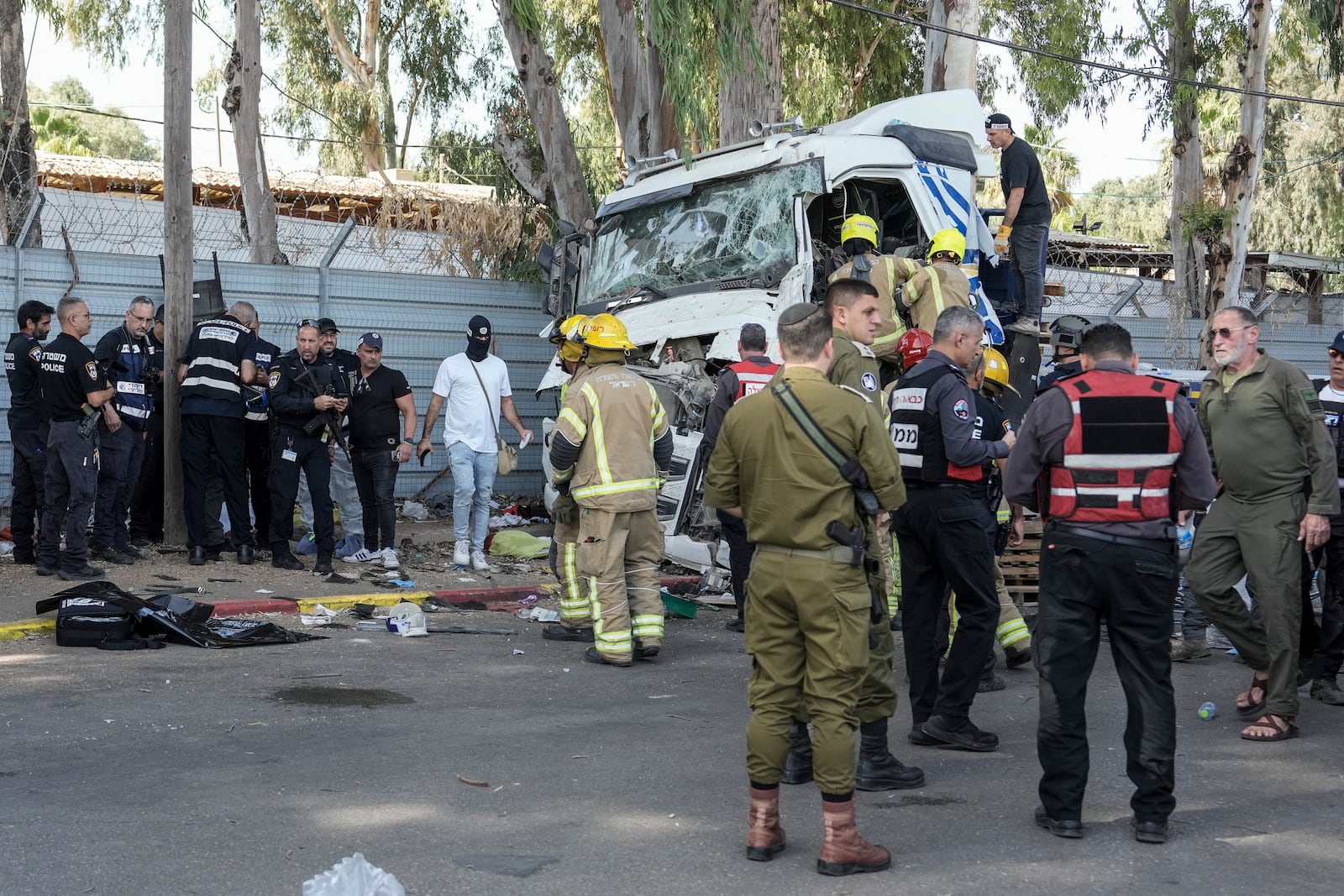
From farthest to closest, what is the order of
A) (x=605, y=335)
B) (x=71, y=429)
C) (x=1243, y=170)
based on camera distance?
(x=1243, y=170) → (x=71, y=429) → (x=605, y=335)

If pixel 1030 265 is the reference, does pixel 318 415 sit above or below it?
below

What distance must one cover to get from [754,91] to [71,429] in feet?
26.7

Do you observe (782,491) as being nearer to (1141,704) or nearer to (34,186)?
(1141,704)

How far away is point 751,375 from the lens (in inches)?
331

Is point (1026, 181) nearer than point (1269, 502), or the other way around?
→ point (1269, 502)

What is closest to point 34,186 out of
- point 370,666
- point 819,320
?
point 370,666

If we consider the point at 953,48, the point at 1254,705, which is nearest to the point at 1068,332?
the point at 1254,705

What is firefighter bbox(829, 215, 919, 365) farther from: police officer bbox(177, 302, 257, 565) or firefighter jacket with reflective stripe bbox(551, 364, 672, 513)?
police officer bbox(177, 302, 257, 565)

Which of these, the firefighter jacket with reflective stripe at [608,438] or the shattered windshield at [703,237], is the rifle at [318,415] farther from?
the firefighter jacket with reflective stripe at [608,438]

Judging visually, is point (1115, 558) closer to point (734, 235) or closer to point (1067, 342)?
point (1067, 342)

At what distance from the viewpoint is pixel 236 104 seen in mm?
16688

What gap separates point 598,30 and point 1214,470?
810 inches

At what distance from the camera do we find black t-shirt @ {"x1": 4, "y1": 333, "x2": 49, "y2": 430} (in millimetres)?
9711

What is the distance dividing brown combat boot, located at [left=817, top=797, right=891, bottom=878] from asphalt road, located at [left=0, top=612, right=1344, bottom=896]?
5 cm
